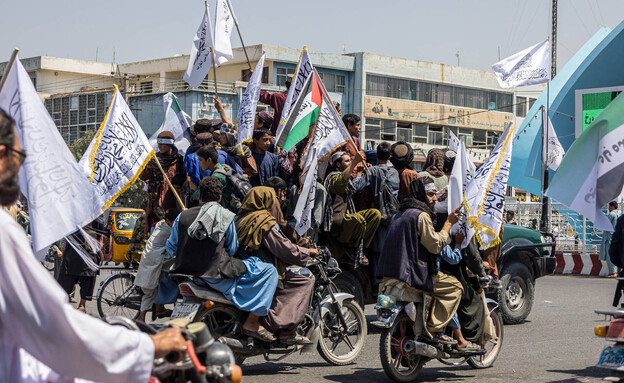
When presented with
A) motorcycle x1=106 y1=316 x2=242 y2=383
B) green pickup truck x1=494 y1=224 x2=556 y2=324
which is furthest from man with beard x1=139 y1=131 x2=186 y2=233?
motorcycle x1=106 y1=316 x2=242 y2=383

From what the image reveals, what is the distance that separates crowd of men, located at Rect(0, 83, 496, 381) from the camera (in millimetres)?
7207

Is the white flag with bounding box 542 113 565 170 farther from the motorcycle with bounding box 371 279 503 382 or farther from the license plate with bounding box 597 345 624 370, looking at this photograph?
the license plate with bounding box 597 345 624 370

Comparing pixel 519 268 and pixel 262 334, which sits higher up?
pixel 519 268

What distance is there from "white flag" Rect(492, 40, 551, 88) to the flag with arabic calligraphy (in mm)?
14122

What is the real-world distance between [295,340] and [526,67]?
1517 centimetres

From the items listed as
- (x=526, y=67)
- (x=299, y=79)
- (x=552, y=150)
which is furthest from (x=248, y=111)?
(x=552, y=150)

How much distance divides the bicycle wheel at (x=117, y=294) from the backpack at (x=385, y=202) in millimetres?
3059

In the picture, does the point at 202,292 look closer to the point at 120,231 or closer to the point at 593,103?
the point at 120,231

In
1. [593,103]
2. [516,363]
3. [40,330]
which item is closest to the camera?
[40,330]

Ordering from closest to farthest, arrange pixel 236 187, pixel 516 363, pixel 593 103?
pixel 516 363 < pixel 236 187 < pixel 593 103

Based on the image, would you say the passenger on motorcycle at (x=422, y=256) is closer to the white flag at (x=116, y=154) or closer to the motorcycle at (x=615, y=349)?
the motorcycle at (x=615, y=349)

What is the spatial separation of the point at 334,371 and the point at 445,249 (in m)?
1.65

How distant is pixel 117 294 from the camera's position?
1015 centimetres

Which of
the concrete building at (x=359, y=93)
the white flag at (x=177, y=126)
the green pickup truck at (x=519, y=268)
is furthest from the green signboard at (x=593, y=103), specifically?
the concrete building at (x=359, y=93)
